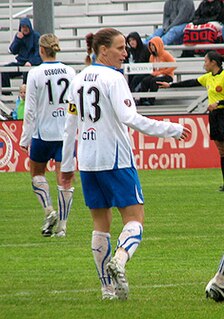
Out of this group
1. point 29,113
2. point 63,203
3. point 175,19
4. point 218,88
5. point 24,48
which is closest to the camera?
point 29,113

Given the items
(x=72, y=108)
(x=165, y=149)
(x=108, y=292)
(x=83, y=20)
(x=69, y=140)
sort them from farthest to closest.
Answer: (x=83, y=20), (x=165, y=149), (x=69, y=140), (x=72, y=108), (x=108, y=292)

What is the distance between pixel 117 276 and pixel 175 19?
66.7ft

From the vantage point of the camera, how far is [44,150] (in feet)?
42.1

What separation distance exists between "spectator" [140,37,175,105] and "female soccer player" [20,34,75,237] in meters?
13.4

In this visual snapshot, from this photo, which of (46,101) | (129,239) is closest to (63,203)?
(46,101)

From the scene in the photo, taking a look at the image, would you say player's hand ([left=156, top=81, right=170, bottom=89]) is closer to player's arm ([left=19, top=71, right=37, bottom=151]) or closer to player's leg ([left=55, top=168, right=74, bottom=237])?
player's leg ([left=55, top=168, right=74, bottom=237])

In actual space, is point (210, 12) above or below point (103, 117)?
below

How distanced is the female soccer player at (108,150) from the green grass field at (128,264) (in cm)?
38

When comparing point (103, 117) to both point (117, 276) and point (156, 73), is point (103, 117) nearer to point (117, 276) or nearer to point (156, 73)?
point (117, 276)

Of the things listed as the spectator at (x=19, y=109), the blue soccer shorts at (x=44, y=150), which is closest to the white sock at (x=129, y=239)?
the blue soccer shorts at (x=44, y=150)

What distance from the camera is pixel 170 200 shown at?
17.2 m

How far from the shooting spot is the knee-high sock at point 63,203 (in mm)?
12719

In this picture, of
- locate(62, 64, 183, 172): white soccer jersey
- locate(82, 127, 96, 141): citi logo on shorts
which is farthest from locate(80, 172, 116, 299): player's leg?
locate(82, 127, 96, 141): citi logo on shorts

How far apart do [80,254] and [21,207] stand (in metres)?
5.40
